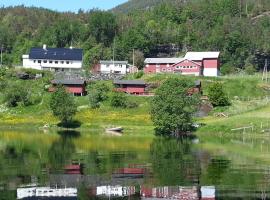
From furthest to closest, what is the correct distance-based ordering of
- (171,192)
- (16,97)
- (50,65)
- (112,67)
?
1. (50,65)
2. (112,67)
3. (16,97)
4. (171,192)

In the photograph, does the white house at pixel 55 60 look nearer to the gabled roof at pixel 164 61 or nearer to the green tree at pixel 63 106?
the gabled roof at pixel 164 61

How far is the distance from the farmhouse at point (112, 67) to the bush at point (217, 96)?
116 feet

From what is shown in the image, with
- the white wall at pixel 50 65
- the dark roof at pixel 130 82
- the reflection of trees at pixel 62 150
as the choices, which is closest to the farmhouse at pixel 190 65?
the dark roof at pixel 130 82

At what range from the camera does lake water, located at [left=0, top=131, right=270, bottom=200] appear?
4091 cm

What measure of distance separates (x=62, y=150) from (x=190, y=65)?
64043mm

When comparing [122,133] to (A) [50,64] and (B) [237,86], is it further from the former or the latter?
(A) [50,64]

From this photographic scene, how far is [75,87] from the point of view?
11194 centimetres

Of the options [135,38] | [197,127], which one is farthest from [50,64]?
[197,127]

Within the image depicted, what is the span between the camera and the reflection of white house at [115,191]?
40.0m

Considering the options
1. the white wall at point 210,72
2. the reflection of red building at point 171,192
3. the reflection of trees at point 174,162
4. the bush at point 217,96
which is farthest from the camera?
the white wall at point 210,72

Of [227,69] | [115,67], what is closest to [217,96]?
[227,69]

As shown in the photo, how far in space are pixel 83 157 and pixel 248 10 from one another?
143314mm

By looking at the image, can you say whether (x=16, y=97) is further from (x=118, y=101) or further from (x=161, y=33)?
(x=161, y=33)

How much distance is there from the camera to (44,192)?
40.7 m
